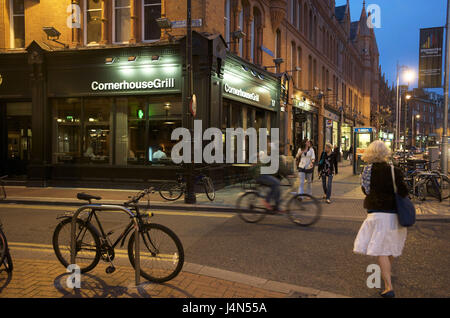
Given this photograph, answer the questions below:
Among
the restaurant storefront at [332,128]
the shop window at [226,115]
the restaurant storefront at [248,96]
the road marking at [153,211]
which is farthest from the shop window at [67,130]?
the restaurant storefront at [332,128]

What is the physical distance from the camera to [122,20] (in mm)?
14805

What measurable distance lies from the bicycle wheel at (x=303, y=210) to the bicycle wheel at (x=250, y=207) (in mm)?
637

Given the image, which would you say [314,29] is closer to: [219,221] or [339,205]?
[339,205]

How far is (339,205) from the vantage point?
1060cm

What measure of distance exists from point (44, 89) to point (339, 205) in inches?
486

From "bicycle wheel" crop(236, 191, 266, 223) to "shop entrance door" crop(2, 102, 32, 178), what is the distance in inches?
456

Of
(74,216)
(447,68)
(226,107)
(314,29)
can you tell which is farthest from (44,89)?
(314,29)

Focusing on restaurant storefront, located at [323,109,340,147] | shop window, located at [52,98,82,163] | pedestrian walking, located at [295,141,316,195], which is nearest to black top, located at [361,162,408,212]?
pedestrian walking, located at [295,141,316,195]

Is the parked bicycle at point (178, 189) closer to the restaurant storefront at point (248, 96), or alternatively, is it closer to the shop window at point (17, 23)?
the restaurant storefront at point (248, 96)

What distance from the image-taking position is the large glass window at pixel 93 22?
589 inches

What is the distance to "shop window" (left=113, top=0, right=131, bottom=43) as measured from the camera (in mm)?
14750

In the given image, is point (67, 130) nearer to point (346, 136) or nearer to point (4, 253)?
point (4, 253)

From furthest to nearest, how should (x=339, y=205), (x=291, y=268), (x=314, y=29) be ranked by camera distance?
(x=314, y=29), (x=339, y=205), (x=291, y=268)

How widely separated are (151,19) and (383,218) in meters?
12.9
